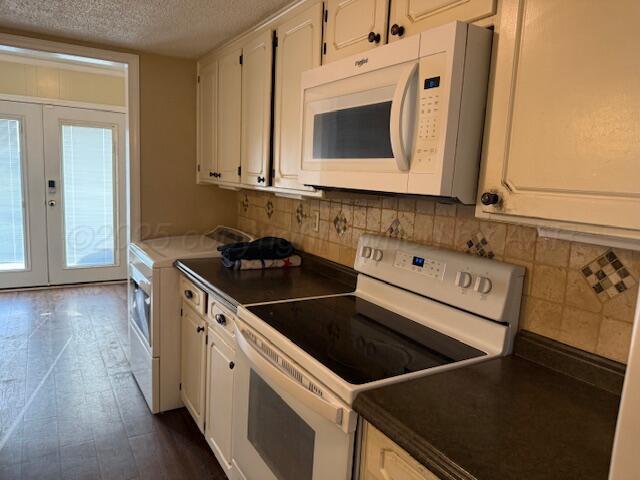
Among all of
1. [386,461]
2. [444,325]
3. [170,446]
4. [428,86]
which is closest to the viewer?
[386,461]

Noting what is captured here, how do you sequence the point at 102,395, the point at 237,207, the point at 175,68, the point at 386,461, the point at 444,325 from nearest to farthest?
the point at 386,461 < the point at 444,325 < the point at 102,395 < the point at 175,68 < the point at 237,207

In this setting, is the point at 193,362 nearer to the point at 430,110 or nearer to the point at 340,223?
the point at 340,223

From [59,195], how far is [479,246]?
15.4 feet

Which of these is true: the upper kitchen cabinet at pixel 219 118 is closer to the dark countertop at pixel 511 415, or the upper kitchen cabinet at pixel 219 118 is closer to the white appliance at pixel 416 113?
the white appliance at pixel 416 113

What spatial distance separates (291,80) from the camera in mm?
2080

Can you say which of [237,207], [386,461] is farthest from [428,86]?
[237,207]

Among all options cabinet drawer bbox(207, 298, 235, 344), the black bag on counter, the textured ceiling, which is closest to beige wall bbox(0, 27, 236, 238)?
the textured ceiling

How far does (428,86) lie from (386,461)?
0.93 metres

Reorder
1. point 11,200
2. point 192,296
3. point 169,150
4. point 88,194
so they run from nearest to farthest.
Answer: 1. point 192,296
2. point 169,150
3. point 11,200
4. point 88,194

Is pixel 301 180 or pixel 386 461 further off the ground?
pixel 301 180

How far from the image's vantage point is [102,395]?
9.05ft

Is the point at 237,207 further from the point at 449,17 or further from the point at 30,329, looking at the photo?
the point at 449,17

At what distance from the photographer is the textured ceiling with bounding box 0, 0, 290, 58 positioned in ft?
7.19

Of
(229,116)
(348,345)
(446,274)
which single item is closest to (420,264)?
(446,274)
